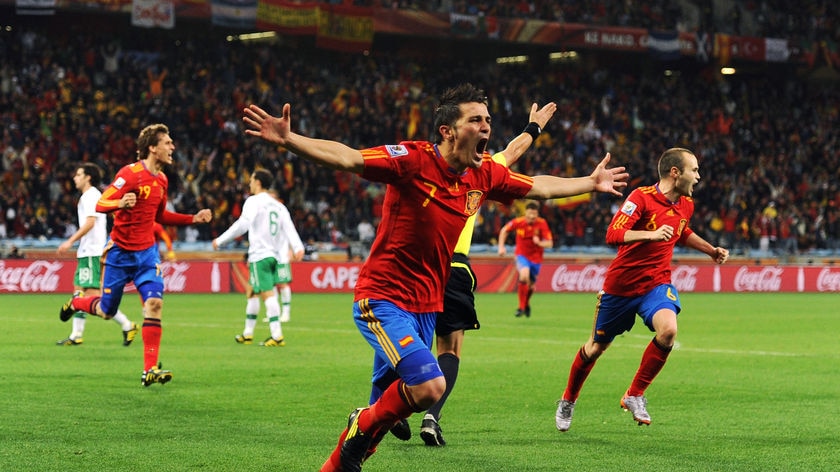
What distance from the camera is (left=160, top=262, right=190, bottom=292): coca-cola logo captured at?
99.6ft

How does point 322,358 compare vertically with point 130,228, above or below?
below

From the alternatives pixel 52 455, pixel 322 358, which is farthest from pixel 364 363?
pixel 52 455

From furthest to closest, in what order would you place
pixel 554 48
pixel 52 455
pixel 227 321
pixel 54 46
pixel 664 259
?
pixel 554 48
pixel 54 46
pixel 227 321
pixel 664 259
pixel 52 455

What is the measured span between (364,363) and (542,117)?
20.4 feet

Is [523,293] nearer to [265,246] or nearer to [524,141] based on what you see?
[265,246]

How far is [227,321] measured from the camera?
68.7 feet

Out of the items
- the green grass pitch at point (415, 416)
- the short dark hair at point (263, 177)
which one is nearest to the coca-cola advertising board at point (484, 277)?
the green grass pitch at point (415, 416)

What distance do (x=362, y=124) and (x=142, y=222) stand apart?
28.8 meters

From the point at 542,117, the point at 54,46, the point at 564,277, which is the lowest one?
the point at 564,277

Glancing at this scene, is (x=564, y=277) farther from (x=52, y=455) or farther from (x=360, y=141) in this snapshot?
(x=52, y=455)

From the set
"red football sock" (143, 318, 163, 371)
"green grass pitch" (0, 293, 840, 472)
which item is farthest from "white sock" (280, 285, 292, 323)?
"red football sock" (143, 318, 163, 371)

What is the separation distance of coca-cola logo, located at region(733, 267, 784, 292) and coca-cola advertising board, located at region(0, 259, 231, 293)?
55.6 ft

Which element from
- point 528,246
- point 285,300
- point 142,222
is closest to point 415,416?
point 142,222

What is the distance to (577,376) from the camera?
9281mm
